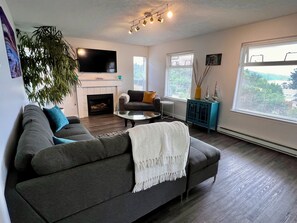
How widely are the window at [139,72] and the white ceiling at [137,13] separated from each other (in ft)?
7.44

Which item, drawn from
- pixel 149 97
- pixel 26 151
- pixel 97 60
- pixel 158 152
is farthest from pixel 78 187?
pixel 97 60

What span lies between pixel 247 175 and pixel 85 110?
14.8ft

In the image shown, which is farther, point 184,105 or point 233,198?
Result: point 184,105

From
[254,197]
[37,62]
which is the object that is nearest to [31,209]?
[254,197]

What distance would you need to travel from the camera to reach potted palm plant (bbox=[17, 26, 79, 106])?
2.87 metres

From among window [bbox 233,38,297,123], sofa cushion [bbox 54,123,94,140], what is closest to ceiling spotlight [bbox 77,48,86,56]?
sofa cushion [bbox 54,123,94,140]

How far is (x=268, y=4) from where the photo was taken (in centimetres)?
223

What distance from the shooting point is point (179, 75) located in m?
4.90

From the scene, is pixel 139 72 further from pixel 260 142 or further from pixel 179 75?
pixel 260 142

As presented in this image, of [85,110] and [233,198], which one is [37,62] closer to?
[85,110]

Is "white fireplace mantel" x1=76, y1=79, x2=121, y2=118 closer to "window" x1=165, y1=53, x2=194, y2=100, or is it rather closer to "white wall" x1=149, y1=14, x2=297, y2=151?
"window" x1=165, y1=53, x2=194, y2=100

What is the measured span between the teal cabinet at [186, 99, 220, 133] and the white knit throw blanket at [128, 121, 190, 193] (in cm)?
243

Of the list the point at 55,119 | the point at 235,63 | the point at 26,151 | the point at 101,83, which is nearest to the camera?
the point at 26,151

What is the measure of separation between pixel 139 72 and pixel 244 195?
501cm
